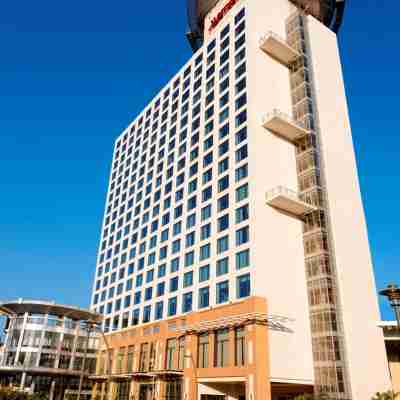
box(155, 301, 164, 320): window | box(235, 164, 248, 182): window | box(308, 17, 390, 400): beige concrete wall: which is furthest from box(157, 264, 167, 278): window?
box(308, 17, 390, 400): beige concrete wall

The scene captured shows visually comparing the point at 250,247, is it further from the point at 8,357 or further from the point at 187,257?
the point at 8,357

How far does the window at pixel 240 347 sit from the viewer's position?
145 ft

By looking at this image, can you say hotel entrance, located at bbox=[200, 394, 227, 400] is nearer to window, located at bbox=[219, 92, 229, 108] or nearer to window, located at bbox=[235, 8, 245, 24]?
window, located at bbox=[219, 92, 229, 108]

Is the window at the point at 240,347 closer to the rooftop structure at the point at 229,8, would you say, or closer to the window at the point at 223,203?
the window at the point at 223,203

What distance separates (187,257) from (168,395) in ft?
55.6

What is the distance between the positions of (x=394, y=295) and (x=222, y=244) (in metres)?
30.6

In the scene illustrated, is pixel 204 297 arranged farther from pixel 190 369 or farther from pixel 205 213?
pixel 205 213

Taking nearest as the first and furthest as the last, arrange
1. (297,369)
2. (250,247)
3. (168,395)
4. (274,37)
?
(297,369), (250,247), (168,395), (274,37)

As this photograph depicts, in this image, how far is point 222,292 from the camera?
165ft

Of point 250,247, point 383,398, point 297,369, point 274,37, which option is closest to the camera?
point 383,398

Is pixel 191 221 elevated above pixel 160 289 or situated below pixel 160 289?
above

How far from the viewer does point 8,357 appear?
2940 inches

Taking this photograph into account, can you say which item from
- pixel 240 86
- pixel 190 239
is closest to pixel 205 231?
pixel 190 239

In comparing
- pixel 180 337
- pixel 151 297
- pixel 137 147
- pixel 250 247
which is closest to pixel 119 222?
pixel 137 147
